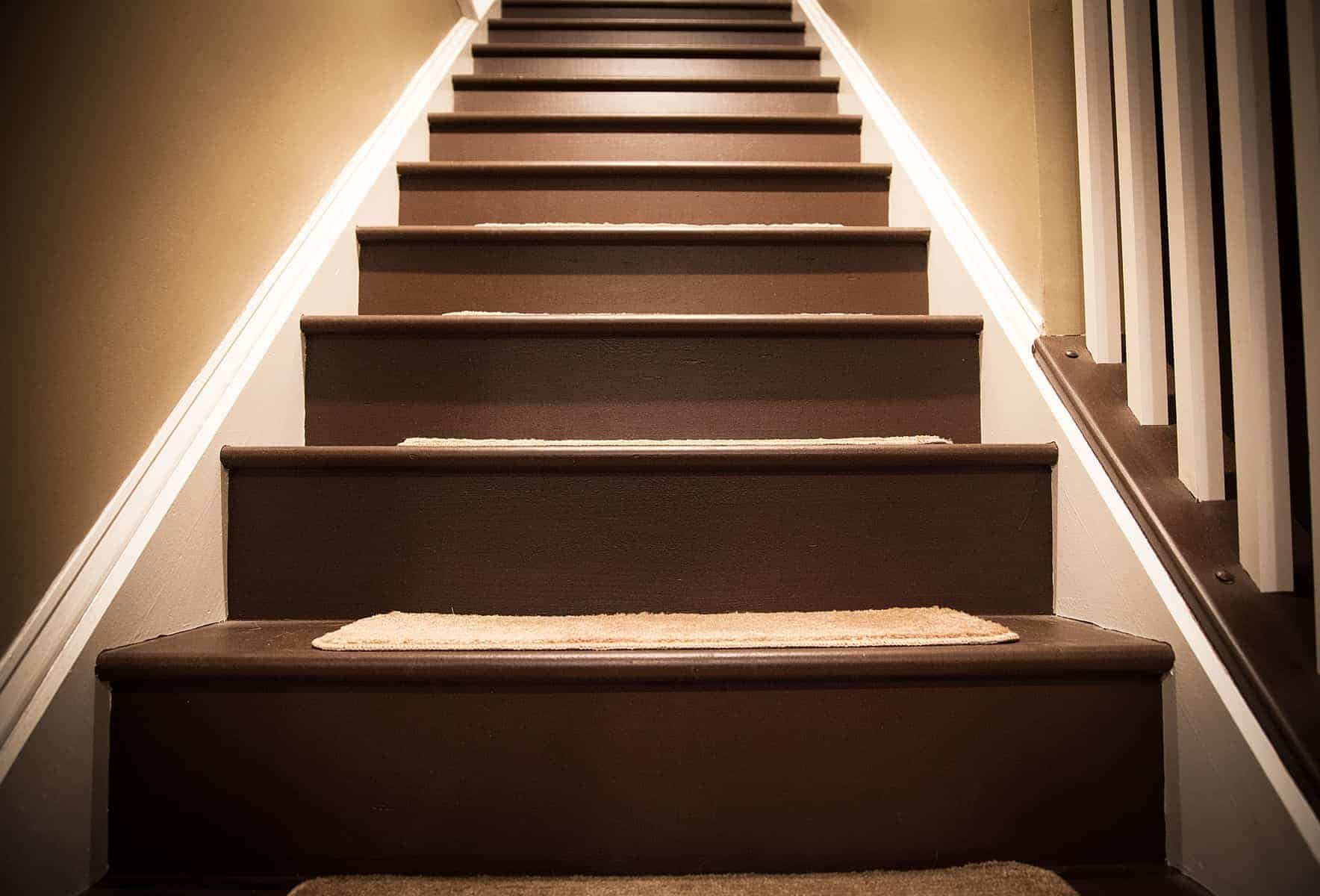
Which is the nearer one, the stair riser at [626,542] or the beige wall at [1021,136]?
the stair riser at [626,542]

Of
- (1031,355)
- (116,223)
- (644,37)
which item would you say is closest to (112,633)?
(116,223)

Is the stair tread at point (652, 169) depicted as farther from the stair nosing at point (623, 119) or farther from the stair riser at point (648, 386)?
the stair riser at point (648, 386)

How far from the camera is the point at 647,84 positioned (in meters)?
2.04

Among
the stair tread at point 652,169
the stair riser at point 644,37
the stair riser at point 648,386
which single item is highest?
the stair riser at point 644,37

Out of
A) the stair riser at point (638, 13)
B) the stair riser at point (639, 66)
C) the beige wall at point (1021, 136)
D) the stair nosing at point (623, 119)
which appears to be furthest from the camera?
the stair riser at point (638, 13)

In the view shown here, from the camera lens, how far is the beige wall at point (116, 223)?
0.67 metres

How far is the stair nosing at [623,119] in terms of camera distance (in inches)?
70.9

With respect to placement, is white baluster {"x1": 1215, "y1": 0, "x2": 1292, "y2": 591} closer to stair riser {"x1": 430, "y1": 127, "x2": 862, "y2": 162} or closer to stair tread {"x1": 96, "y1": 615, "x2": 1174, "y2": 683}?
stair tread {"x1": 96, "y1": 615, "x2": 1174, "y2": 683}

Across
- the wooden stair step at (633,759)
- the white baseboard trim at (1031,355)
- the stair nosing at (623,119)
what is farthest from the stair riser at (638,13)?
the wooden stair step at (633,759)

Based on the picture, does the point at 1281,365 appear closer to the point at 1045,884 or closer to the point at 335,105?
the point at 1045,884

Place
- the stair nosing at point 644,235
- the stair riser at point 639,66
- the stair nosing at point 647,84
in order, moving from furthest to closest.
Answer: the stair riser at point 639,66
the stair nosing at point 647,84
the stair nosing at point 644,235

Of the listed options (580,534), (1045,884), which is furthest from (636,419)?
(1045,884)

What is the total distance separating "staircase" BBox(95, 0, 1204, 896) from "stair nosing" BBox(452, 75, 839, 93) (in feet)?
3.11

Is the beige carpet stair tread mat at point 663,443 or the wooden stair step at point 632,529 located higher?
the beige carpet stair tread mat at point 663,443
